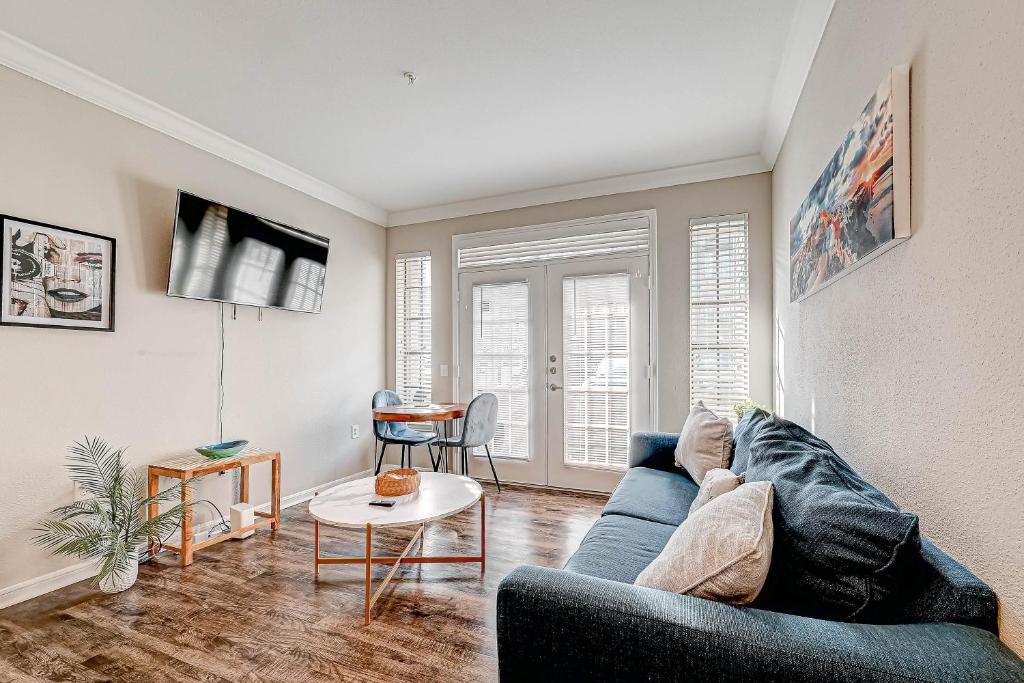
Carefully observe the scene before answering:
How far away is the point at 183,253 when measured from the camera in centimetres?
297

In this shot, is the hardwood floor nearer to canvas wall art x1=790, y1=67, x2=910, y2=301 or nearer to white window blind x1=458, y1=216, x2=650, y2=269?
canvas wall art x1=790, y1=67, x2=910, y2=301

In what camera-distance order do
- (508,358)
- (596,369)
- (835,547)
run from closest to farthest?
(835,547), (596,369), (508,358)

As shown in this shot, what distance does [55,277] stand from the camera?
2461 mm

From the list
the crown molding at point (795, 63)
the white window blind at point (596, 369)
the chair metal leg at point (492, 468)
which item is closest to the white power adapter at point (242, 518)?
the chair metal leg at point (492, 468)

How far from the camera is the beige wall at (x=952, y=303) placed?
86 cm

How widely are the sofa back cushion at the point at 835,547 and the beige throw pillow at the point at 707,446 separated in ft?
3.59

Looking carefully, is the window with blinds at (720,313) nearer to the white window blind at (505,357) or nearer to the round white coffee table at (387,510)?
the white window blind at (505,357)

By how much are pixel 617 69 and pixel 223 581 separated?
3.30 m

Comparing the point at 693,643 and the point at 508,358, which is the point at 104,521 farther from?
the point at 508,358

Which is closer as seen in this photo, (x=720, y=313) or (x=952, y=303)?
(x=952, y=303)

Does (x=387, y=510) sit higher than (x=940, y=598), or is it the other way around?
(x=940, y=598)

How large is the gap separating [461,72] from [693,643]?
8.49ft

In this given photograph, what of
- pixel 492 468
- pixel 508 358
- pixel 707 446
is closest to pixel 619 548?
pixel 707 446

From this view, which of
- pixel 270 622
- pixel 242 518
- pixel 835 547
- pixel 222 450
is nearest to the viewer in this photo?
pixel 835 547
